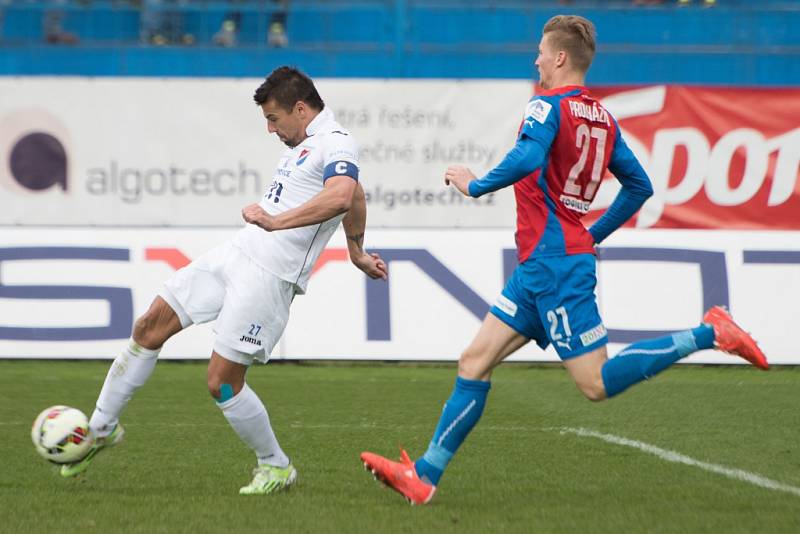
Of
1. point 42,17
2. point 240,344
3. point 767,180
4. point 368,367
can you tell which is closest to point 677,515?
point 240,344

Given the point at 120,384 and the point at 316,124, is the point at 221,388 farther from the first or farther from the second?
the point at 316,124

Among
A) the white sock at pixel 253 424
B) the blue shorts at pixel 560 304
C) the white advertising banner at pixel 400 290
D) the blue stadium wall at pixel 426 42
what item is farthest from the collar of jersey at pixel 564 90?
the blue stadium wall at pixel 426 42

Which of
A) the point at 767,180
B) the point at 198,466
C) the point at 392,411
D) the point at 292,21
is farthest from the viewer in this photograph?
the point at 292,21

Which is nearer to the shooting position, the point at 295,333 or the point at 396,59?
the point at 295,333

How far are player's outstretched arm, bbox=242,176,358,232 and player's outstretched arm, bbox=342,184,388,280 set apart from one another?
0.41 m

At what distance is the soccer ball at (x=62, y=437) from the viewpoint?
20.1ft

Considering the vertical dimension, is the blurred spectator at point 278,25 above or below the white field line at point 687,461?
above

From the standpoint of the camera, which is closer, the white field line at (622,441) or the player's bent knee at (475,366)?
the player's bent knee at (475,366)

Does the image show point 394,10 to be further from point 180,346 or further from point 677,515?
point 677,515

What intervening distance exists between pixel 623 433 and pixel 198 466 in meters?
2.73

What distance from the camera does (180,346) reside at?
12586 millimetres

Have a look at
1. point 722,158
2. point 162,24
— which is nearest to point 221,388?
point 722,158

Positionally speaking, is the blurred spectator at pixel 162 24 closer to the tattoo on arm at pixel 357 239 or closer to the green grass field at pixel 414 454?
the green grass field at pixel 414 454

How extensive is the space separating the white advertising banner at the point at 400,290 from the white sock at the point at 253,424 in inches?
248
